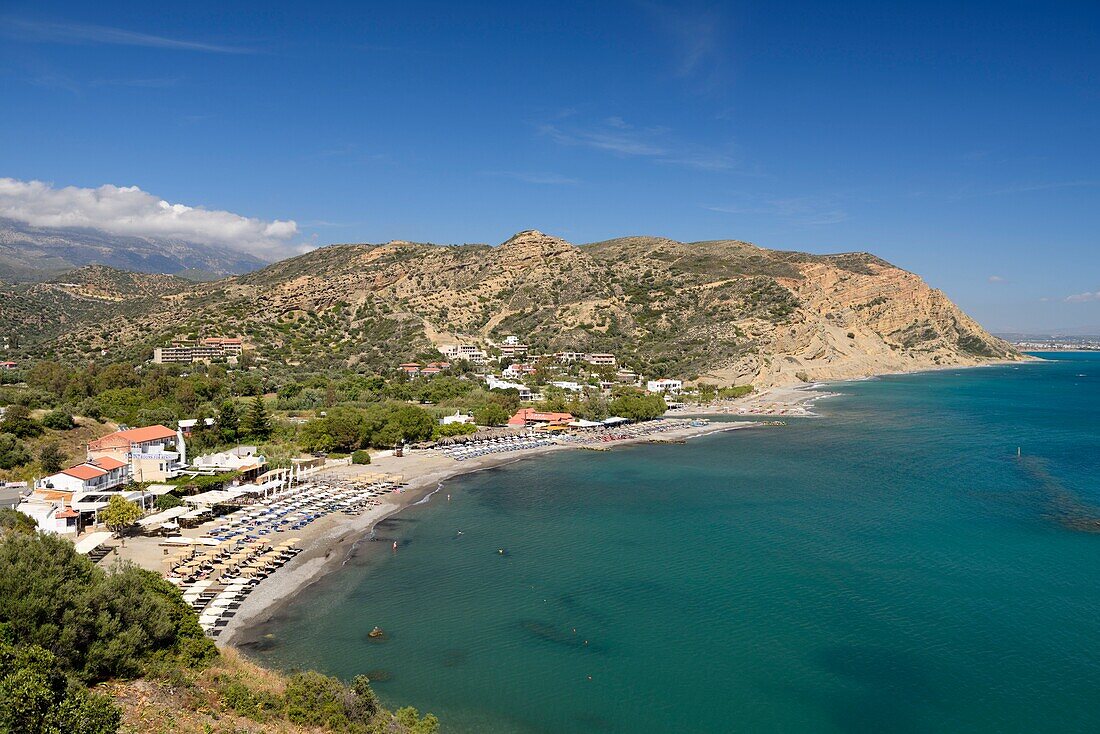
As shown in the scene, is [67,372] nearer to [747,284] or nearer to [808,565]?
[808,565]

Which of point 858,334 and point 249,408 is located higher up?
point 858,334

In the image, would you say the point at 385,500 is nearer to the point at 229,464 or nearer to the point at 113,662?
the point at 229,464

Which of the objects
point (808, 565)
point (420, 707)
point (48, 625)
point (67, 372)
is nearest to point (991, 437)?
point (808, 565)

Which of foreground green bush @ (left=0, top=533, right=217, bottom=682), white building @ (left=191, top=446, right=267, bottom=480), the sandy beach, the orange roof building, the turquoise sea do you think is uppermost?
foreground green bush @ (left=0, top=533, right=217, bottom=682)

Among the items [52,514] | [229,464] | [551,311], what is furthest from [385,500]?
[551,311]

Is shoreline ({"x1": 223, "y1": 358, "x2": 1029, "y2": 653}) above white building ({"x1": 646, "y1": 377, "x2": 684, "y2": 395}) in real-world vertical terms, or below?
below

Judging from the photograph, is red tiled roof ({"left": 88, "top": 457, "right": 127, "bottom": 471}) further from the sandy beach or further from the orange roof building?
the sandy beach

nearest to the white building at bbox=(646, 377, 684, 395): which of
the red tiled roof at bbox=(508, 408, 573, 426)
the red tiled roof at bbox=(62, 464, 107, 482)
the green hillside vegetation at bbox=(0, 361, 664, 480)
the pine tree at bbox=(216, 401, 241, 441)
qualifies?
the green hillside vegetation at bbox=(0, 361, 664, 480)
